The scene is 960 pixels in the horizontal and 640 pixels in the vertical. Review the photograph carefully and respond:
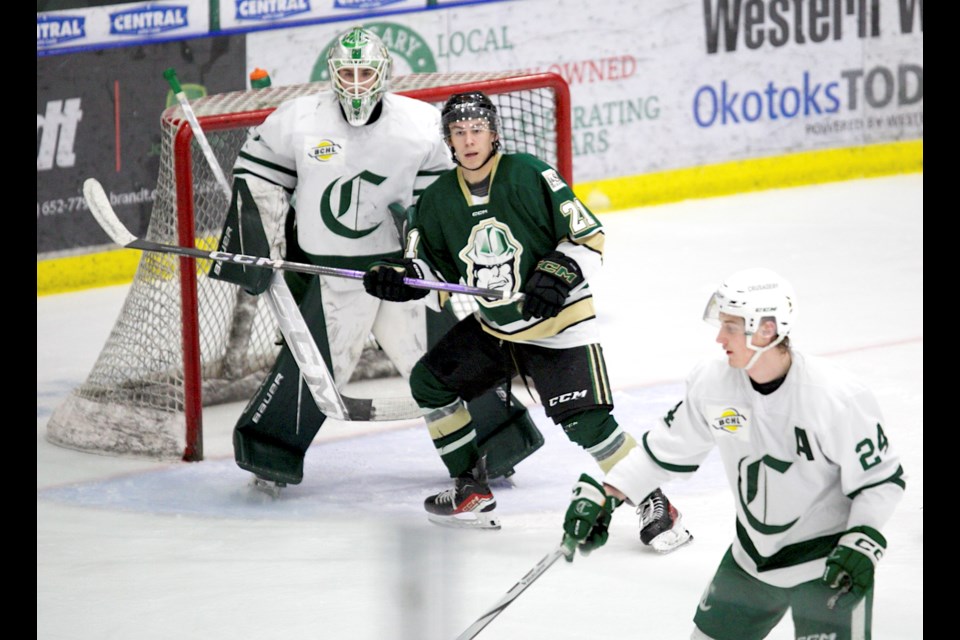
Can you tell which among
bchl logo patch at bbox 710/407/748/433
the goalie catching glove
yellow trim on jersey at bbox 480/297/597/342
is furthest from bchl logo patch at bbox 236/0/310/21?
bchl logo patch at bbox 710/407/748/433

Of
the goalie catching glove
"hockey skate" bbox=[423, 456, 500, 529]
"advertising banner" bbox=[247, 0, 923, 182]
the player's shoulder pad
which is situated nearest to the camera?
the goalie catching glove

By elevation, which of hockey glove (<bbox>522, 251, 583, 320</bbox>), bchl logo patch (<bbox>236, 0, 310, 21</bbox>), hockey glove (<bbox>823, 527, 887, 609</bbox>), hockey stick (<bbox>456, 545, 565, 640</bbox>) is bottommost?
hockey stick (<bbox>456, 545, 565, 640</bbox>)

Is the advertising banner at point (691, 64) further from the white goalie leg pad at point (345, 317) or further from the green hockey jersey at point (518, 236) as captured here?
the green hockey jersey at point (518, 236)

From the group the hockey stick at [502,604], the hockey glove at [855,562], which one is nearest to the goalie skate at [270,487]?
the hockey stick at [502,604]

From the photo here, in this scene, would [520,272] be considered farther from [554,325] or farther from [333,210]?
[333,210]

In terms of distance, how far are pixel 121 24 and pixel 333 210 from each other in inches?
90.4

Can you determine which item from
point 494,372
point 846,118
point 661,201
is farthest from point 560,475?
point 846,118

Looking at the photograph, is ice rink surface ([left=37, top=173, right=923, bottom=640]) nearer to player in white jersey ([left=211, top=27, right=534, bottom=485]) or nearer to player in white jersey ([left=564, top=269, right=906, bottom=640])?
player in white jersey ([left=211, top=27, right=534, bottom=485])

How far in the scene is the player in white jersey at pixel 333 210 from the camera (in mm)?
4328

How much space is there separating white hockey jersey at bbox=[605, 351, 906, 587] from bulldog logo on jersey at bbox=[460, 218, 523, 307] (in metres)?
1.16

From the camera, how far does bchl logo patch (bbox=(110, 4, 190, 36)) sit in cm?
630

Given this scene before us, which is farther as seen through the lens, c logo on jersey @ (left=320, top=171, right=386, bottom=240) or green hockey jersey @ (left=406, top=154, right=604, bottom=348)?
c logo on jersey @ (left=320, top=171, right=386, bottom=240)

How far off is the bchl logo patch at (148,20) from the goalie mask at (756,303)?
4.03 metres

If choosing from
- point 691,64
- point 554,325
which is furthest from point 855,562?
point 691,64
